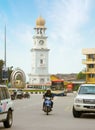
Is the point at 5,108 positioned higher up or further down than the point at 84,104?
further down

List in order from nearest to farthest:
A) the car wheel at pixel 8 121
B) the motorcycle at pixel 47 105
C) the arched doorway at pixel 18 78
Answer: the car wheel at pixel 8 121 → the motorcycle at pixel 47 105 → the arched doorway at pixel 18 78

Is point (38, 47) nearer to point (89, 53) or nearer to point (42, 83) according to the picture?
point (42, 83)

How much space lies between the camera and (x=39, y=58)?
19400cm

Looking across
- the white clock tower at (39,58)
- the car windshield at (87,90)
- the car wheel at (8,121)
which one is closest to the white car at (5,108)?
the car wheel at (8,121)

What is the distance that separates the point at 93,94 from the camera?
2806 cm

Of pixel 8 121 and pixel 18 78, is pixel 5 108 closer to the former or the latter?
pixel 8 121

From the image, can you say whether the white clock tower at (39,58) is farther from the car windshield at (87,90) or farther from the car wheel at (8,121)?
the car wheel at (8,121)

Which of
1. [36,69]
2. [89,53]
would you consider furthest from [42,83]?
[89,53]

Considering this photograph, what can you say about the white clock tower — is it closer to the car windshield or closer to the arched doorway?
the arched doorway

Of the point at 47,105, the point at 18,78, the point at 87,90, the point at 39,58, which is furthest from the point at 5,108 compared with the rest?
the point at 39,58

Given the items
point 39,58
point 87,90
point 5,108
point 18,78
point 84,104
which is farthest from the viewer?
point 39,58

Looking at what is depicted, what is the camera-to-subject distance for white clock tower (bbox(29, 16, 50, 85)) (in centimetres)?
19400

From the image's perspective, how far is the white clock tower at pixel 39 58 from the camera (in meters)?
194

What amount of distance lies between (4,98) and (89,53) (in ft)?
319
